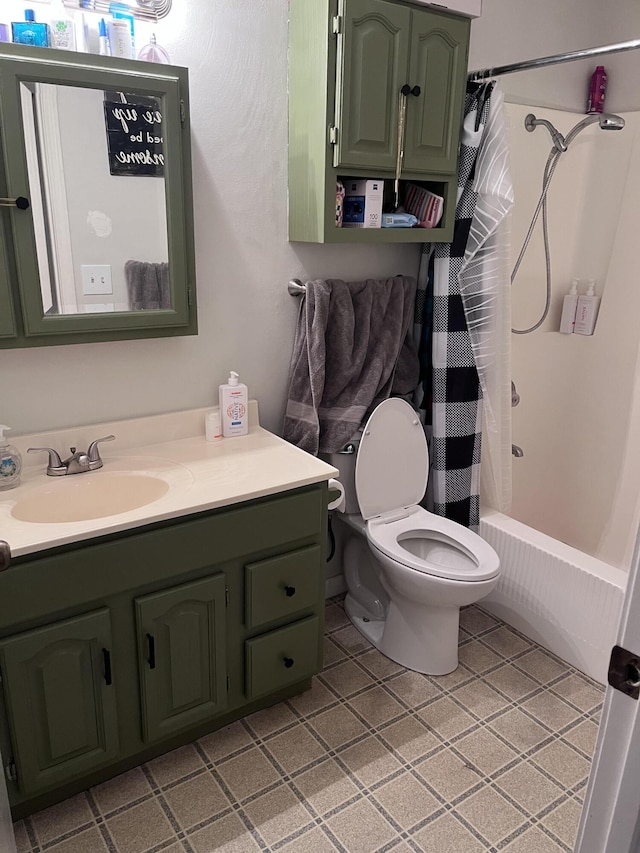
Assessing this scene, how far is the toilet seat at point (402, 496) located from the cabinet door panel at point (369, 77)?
2.70ft

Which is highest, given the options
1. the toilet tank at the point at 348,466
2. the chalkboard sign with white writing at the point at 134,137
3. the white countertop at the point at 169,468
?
the chalkboard sign with white writing at the point at 134,137

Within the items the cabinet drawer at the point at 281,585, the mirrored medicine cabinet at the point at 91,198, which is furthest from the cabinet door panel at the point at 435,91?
the cabinet drawer at the point at 281,585

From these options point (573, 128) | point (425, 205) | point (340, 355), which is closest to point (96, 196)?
point (340, 355)

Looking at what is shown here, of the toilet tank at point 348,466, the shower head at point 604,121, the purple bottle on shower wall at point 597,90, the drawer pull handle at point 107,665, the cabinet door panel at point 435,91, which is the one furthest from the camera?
the purple bottle on shower wall at point 597,90

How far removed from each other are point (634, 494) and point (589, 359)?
601 millimetres

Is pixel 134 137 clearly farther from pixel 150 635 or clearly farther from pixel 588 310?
pixel 588 310

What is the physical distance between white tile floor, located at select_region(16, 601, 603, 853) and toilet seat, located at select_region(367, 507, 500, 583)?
39cm

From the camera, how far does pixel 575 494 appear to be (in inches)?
121

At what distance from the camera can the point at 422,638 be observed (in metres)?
2.27

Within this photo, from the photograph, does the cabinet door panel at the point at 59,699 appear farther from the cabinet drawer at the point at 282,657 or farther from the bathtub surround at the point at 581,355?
the bathtub surround at the point at 581,355

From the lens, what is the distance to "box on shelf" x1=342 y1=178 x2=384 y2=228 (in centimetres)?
207

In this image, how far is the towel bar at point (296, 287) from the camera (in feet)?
7.32

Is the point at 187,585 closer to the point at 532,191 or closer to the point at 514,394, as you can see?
the point at 514,394

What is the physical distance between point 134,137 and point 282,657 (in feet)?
4.95
